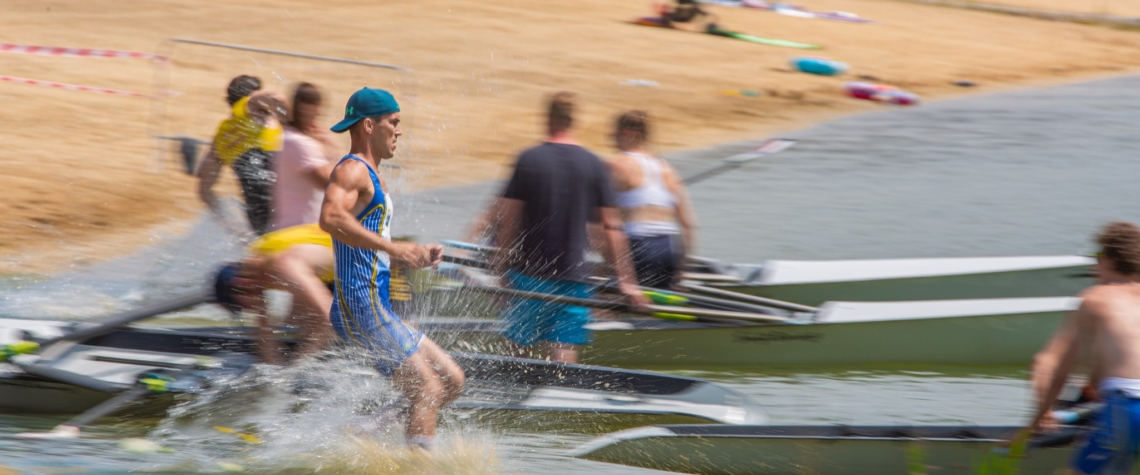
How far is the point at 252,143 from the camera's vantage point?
6379 mm

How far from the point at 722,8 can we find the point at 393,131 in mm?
24387

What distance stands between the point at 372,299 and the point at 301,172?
134cm

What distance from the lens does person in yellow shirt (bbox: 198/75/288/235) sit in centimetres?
635

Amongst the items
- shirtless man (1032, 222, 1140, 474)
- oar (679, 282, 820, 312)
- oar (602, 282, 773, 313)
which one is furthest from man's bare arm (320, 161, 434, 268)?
oar (679, 282, 820, 312)

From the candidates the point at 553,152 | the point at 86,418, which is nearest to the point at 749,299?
the point at 553,152

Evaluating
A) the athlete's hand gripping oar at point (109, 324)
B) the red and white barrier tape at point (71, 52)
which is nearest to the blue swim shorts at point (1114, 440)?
the athlete's hand gripping oar at point (109, 324)

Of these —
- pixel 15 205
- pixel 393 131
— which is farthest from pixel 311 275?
pixel 15 205

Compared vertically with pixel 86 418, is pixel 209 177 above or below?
above

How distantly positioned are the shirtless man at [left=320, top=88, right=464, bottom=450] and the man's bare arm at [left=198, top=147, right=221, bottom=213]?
2.23 meters

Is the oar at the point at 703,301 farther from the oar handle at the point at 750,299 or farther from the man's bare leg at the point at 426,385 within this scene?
the man's bare leg at the point at 426,385

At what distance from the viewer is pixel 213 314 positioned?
348 inches

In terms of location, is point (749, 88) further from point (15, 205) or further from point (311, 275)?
point (311, 275)

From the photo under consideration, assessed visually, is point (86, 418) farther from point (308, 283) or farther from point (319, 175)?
point (319, 175)

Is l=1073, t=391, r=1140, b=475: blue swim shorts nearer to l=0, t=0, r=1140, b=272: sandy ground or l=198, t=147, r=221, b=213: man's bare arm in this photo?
l=198, t=147, r=221, b=213: man's bare arm
